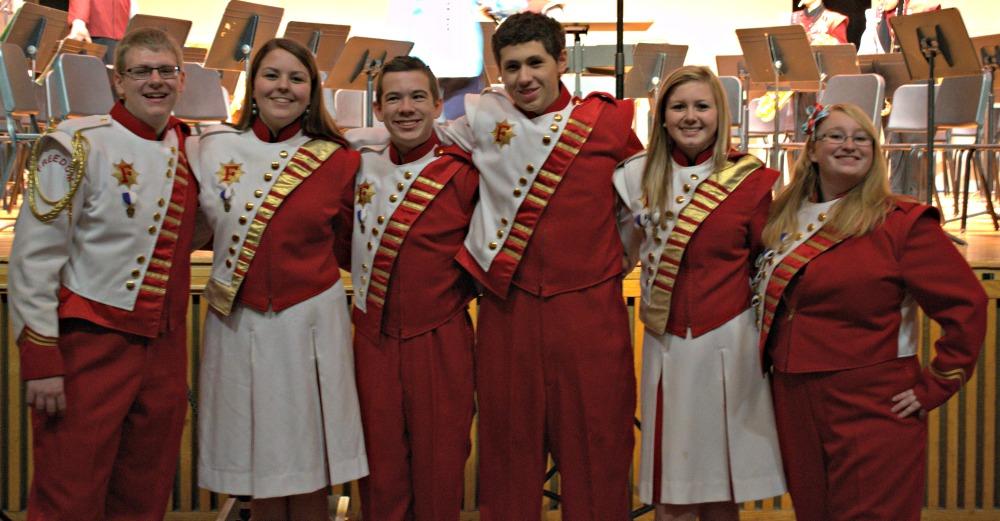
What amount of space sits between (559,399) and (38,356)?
1.23 metres

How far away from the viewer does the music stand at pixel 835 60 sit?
24.6ft

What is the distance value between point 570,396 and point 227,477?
874 mm

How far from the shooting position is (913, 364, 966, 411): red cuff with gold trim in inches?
103

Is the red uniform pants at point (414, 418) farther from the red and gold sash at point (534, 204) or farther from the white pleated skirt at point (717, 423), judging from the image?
the white pleated skirt at point (717, 423)

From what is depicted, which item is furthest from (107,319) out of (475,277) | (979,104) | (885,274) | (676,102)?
(979,104)

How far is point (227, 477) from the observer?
279 cm

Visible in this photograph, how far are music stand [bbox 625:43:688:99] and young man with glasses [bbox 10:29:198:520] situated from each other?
5.09 metres

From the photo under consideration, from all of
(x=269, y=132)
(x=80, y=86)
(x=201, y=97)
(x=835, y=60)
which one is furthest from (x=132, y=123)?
(x=835, y=60)

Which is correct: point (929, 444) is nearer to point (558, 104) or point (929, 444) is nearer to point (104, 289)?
point (558, 104)

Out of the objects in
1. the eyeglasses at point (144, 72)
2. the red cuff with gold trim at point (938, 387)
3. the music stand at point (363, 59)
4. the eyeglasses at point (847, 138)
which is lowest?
the red cuff with gold trim at point (938, 387)

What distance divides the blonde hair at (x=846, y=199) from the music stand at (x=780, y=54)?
4.31m

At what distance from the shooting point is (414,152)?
2.87m

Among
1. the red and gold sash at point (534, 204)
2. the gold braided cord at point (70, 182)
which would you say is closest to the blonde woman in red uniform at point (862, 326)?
the red and gold sash at point (534, 204)

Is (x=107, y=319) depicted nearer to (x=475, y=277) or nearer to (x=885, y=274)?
(x=475, y=277)
